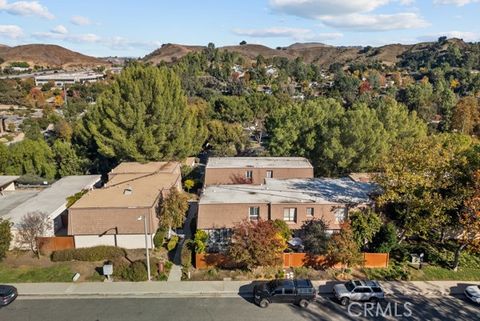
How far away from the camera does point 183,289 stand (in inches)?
1067

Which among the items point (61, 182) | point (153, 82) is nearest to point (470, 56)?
point (153, 82)

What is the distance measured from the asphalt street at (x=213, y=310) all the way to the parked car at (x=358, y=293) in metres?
0.56

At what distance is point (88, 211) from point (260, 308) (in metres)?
16.4

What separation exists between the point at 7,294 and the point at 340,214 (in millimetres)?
26192

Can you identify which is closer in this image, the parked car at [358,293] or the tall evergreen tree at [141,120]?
the parked car at [358,293]

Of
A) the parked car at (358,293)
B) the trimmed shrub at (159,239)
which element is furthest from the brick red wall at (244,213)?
the parked car at (358,293)

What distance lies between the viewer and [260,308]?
25031mm

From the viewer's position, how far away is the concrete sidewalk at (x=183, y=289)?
26.6 meters

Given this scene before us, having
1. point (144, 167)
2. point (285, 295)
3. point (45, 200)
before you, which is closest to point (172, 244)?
point (285, 295)

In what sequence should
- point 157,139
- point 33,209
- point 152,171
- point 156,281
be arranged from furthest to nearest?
1. point 157,139
2. point 152,171
3. point 33,209
4. point 156,281

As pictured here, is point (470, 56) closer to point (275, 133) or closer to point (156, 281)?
point (275, 133)

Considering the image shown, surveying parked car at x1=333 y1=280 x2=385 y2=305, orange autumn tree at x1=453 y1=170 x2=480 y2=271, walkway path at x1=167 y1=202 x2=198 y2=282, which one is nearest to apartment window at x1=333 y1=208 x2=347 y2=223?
parked car at x1=333 y1=280 x2=385 y2=305

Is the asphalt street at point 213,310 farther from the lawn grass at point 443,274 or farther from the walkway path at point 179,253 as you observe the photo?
the walkway path at point 179,253

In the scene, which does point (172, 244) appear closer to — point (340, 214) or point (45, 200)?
point (340, 214)
